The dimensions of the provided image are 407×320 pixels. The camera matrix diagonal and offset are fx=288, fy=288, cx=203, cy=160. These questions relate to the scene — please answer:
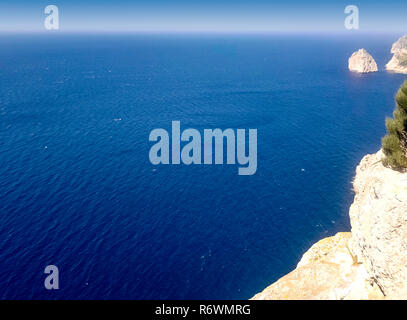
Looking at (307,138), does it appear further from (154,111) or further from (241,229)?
(154,111)

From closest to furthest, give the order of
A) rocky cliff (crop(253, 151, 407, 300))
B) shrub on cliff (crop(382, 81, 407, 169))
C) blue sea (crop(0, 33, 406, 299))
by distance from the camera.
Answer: rocky cliff (crop(253, 151, 407, 300))
shrub on cliff (crop(382, 81, 407, 169))
blue sea (crop(0, 33, 406, 299))

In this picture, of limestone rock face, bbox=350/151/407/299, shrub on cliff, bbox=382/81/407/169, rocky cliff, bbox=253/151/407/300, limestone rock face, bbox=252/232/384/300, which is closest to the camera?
limestone rock face, bbox=350/151/407/299

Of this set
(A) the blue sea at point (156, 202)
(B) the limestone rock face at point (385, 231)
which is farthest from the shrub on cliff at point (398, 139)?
(A) the blue sea at point (156, 202)

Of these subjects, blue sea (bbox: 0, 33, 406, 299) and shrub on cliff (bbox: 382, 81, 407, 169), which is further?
blue sea (bbox: 0, 33, 406, 299)

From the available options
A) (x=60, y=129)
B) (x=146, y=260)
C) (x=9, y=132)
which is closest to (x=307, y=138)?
(x=146, y=260)

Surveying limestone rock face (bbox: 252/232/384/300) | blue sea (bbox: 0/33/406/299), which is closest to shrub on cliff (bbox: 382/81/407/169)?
limestone rock face (bbox: 252/232/384/300)

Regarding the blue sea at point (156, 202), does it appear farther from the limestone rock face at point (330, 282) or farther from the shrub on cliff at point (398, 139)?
the shrub on cliff at point (398, 139)

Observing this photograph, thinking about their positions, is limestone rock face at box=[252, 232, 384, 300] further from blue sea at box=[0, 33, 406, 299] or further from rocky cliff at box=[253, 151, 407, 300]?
blue sea at box=[0, 33, 406, 299]

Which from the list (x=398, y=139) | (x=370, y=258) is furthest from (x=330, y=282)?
(x=398, y=139)
